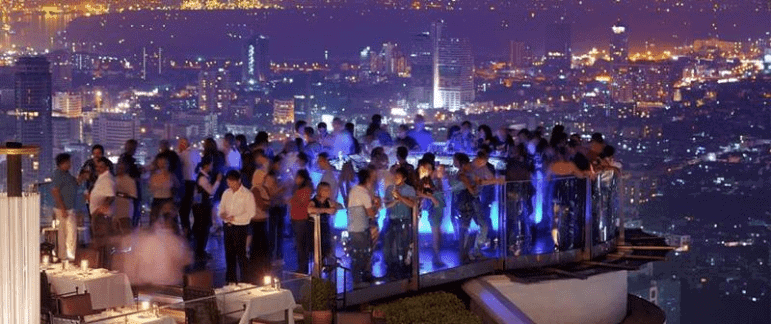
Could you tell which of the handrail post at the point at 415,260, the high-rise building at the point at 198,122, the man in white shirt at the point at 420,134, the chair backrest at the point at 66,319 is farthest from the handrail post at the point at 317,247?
the high-rise building at the point at 198,122

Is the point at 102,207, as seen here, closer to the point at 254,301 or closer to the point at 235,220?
the point at 235,220

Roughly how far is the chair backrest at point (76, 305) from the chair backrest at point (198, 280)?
0.85 m

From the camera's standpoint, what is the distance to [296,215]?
39.9 feet

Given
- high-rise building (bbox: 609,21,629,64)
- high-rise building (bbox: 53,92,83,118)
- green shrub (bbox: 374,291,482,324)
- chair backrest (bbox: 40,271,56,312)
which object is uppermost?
high-rise building (bbox: 609,21,629,64)

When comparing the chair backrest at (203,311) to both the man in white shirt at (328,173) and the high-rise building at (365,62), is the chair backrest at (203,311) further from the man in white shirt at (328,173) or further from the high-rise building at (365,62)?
the high-rise building at (365,62)

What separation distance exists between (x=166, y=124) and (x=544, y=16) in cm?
1105

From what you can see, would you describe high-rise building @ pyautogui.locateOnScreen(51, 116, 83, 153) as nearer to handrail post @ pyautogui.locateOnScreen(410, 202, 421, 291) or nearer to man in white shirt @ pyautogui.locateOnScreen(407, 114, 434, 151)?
man in white shirt @ pyautogui.locateOnScreen(407, 114, 434, 151)

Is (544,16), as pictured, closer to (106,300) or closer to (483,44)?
(483,44)

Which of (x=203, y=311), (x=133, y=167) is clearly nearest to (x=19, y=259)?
(x=203, y=311)

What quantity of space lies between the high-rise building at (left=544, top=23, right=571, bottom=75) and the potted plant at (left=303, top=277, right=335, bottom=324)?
20.0m

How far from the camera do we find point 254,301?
409 inches

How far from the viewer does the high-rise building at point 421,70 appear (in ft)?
90.2

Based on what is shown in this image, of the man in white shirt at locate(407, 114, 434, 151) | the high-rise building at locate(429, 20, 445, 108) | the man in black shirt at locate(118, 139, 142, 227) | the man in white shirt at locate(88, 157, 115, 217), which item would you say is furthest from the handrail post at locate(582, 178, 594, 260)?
the high-rise building at locate(429, 20, 445, 108)

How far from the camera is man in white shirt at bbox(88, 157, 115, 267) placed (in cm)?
1251
